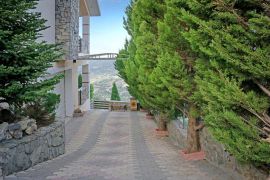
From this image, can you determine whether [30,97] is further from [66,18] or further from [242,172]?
[66,18]

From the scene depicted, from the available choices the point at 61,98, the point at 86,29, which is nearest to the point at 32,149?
the point at 61,98

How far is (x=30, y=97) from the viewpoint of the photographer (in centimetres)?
880

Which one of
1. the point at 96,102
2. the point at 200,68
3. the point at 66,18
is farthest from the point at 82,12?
the point at 200,68

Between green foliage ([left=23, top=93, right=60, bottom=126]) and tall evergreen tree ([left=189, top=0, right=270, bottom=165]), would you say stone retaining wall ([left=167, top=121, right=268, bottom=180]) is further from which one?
green foliage ([left=23, top=93, right=60, bottom=126])

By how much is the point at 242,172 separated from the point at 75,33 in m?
15.2

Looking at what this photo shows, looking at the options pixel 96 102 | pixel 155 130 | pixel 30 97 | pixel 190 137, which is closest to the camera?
pixel 30 97

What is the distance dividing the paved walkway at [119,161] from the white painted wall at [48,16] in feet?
13.8

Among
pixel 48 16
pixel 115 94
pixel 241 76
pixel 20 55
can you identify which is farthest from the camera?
pixel 115 94

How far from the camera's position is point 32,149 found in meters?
9.45

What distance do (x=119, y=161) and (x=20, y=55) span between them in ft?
12.0

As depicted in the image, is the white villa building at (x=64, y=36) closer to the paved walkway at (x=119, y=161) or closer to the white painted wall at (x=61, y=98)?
the white painted wall at (x=61, y=98)

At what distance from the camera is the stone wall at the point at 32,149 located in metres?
8.20

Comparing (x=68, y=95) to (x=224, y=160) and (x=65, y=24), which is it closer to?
(x=65, y=24)

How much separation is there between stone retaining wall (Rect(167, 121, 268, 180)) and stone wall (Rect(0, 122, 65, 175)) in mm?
4077
